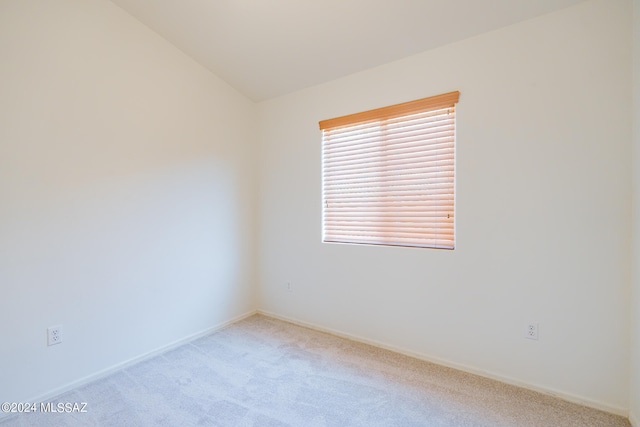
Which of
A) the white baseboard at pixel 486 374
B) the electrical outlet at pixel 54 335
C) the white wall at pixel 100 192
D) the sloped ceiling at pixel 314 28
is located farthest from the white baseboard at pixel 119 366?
the sloped ceiling at pixel 314 28

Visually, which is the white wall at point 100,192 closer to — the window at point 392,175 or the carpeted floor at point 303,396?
the carpeted floor at point 303,396

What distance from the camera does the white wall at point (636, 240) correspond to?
1625 mm

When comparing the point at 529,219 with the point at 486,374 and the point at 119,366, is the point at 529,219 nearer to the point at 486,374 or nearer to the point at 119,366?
the point at 486,374

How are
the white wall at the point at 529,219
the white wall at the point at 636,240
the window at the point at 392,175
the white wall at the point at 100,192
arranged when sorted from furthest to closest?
the window at the point at 392,175 → the white wall at the point at 100,192 → the white wall at the point at 529,219 → the white wall at the point at 636,240

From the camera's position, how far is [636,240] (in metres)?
1.65

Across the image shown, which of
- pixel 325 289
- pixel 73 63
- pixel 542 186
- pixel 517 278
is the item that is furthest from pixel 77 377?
pixel 542 186

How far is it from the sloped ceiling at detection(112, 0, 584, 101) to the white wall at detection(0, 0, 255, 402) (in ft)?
0.98

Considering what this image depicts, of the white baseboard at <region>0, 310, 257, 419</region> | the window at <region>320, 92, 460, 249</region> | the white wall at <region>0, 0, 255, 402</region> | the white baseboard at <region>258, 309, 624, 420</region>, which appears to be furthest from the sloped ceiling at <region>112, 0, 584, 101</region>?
the white baseboard at <region>0, 310, 257, 419</region>

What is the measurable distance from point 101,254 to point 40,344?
67 centimetres

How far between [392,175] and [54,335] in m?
2.84

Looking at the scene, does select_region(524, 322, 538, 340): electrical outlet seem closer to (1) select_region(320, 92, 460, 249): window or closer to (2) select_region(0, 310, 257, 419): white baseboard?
(1) select_region(320, 92, 460, 249): window

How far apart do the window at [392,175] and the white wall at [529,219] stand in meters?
0.11

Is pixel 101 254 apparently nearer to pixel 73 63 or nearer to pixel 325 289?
pixel 73 63

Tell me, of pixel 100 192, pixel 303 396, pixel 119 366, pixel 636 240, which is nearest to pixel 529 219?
pixel 636 240
